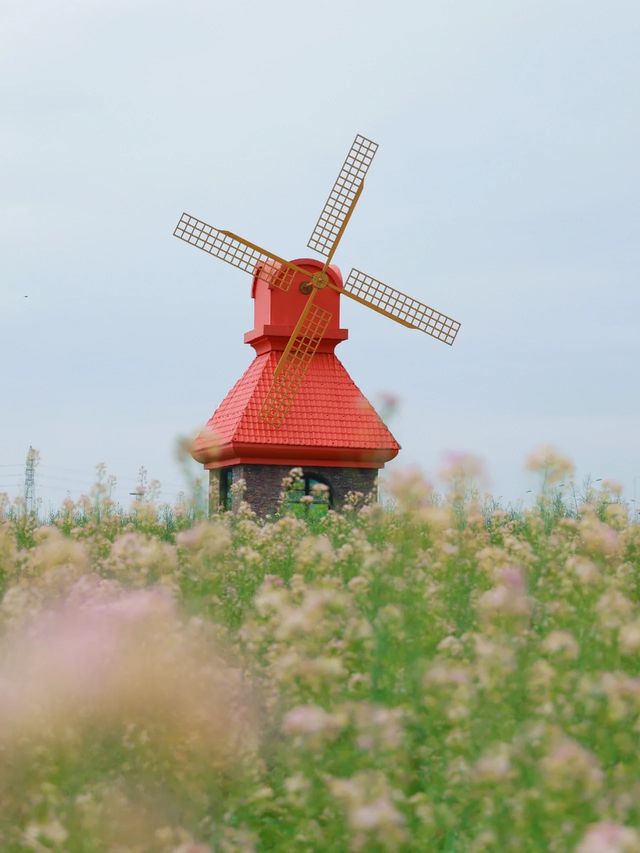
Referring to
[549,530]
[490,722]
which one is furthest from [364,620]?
[549,530]

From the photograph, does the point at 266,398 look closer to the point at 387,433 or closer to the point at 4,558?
the point at 387,433

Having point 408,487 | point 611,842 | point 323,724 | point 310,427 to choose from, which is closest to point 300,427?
point 310,427

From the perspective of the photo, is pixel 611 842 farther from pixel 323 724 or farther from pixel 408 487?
pixel 408 487

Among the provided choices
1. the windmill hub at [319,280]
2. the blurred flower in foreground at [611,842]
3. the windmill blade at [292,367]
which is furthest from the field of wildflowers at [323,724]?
the windmill hub at [319,280]

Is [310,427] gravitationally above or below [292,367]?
below

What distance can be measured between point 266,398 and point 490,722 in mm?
15039

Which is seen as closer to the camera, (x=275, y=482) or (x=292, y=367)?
(x=275, y=482)

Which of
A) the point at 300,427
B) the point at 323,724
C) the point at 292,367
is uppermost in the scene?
the point at 292,367

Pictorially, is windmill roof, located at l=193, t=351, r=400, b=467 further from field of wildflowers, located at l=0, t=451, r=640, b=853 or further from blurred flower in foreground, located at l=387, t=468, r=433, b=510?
field of wildflowers, located at l=0, t=451, r=640, b=853

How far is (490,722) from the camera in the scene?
4891 millimetres

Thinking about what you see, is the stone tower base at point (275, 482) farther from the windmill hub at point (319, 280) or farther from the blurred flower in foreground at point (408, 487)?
the blurred flower in foreground at point (408, 487)

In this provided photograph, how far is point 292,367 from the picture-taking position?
19953mm

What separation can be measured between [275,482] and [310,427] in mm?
1093

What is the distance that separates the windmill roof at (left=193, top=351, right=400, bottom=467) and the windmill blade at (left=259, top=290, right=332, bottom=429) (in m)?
0.14
